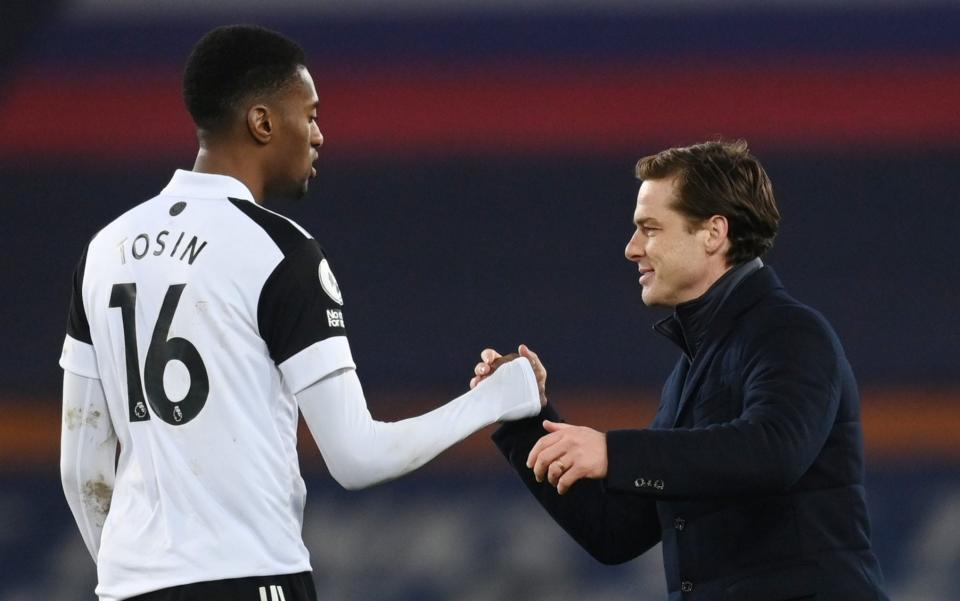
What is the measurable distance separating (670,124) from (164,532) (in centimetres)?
260

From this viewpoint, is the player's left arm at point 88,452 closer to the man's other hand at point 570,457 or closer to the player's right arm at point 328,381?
the player's right arm at point 328,381

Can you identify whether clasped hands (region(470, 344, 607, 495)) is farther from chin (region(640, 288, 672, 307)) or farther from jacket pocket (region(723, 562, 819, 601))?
chin (region(640, 288, 672, 307))

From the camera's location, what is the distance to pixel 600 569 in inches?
151

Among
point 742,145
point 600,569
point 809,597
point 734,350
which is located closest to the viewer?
point 809,597

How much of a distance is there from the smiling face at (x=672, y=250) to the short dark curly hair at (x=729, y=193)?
0.01m

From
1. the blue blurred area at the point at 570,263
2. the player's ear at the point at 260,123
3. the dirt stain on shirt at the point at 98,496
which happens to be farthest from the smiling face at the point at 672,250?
the blue blurred area at the point at 570,263

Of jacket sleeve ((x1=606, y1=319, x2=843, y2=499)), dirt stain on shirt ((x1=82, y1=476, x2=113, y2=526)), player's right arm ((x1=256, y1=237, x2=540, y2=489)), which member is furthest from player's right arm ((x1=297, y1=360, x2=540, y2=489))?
dirt stain on shirt ((x1=82, y1=476, x2=113, y2=526))

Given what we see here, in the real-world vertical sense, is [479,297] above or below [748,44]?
below

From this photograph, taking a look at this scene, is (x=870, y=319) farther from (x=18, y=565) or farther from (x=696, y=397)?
(x=18, y=565)

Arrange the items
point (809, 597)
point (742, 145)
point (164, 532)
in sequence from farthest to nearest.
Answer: point (742, 145)
point (809, 597)
point (164, 532)

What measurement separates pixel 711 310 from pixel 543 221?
1.87m

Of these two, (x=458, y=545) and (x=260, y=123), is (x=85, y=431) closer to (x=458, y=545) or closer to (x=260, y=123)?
(x=260, y=123)

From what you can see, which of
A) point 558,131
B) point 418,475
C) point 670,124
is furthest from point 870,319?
point 418,475

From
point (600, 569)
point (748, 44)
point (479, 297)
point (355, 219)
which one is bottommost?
point (600, 569)
